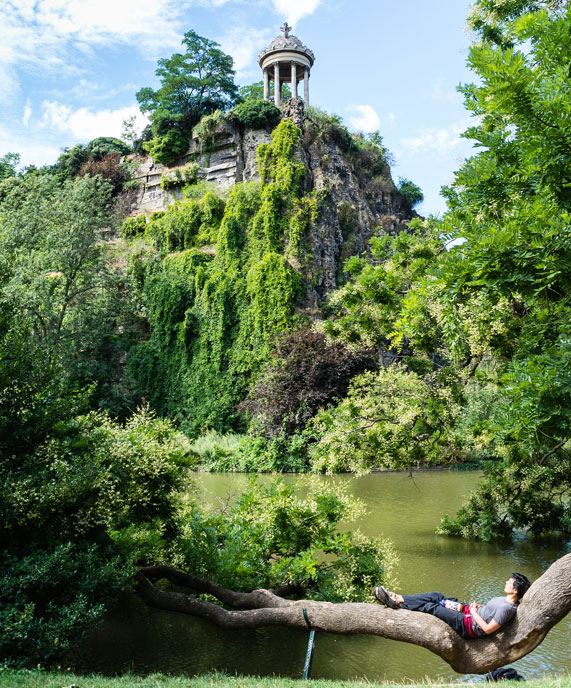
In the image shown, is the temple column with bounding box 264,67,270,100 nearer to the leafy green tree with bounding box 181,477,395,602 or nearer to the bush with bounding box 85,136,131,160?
the bush with bounding box 85,136,131,160

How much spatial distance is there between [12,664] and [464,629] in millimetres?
4378

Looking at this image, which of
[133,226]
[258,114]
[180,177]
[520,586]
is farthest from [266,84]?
[520,586]

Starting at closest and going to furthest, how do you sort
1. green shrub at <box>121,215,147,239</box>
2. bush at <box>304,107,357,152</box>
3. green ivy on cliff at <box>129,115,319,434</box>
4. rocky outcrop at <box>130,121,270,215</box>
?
1. green ivy on cliff at <box>129,115,319,434</box>
2. bush at <box>304,107,357,152</box>
3. rocky outcrop at <box>130,121,270,215</box>
4. green shrub at <box>121,215,147,239</box>

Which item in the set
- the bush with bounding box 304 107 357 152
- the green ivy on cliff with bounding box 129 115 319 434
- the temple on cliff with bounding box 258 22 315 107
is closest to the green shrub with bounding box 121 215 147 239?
the green ivy on cliff with bounding box 129 115 319 434

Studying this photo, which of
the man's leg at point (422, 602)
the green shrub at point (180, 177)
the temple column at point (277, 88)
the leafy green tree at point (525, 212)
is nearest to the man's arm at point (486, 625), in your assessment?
the man's leg at point (422, 602)

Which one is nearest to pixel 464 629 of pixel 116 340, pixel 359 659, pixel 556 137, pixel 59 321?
pixel 359 659

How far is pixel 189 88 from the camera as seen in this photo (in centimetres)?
3688

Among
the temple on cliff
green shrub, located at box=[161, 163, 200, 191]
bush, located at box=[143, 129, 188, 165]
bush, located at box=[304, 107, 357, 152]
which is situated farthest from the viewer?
the temple on cliff

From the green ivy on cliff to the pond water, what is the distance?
18.0m

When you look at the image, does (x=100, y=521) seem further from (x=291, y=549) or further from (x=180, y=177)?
(x=180, y=177)

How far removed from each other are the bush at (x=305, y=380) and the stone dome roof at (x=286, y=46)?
23455 mm

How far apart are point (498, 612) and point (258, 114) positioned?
106 feet

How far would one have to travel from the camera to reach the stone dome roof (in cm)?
3728

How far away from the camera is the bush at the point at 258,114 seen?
32812 mm
